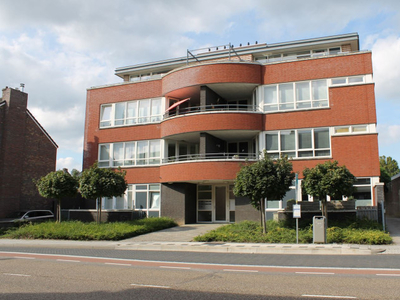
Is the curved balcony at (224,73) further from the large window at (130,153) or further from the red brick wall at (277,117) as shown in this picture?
the large window at (130,153)

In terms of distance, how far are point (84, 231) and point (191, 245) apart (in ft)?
21.2

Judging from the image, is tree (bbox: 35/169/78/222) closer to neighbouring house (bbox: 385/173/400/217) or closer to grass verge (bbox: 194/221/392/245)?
grass verge (bbox: 194/221/392/245)

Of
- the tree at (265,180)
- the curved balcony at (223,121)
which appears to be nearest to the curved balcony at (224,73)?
the curved balcony at (223,121)

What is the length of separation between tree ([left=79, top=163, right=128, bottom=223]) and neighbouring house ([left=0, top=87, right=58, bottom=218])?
9.05 meters

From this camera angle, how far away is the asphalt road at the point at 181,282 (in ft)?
24.2

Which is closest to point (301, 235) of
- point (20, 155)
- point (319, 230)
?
point (319, 230)

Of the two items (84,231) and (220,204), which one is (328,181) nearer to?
(220,204)

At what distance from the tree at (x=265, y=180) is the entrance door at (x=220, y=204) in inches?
282

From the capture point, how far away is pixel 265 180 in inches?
677

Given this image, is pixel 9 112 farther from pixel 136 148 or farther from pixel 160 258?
pixel 160 258

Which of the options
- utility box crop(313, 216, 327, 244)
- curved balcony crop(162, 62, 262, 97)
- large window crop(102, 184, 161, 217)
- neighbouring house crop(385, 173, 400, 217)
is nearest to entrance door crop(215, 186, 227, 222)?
large window crop(102, 184, 161, 217)

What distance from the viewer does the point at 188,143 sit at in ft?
89.1

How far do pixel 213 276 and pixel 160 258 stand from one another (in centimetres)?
412

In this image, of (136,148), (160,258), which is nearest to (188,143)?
(136,148)
